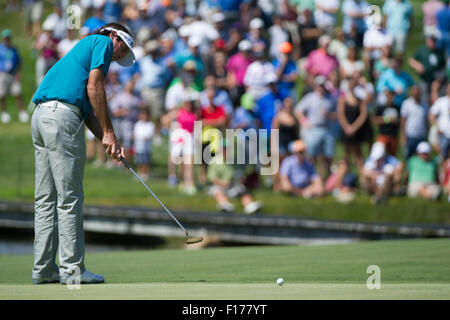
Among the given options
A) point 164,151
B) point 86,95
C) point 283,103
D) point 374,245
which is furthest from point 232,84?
point 86,95

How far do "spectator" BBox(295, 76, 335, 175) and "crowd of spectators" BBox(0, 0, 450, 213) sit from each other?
0.07ft

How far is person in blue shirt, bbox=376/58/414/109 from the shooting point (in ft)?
55.7

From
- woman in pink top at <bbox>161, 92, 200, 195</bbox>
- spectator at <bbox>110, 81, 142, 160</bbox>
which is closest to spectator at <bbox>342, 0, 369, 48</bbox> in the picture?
woman in pink top at <bbox>161, 92, 200, 195</bbox>

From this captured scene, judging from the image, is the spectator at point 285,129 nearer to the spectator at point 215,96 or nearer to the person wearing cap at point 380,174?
the spectator at point 215,96

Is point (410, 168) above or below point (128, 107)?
below

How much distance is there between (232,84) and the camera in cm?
1770

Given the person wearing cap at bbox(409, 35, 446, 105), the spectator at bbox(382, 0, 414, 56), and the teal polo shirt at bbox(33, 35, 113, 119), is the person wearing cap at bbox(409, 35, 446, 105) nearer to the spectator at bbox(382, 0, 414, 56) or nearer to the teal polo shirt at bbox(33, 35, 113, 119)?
the spectator at bbox(382, 0, 414, 56)

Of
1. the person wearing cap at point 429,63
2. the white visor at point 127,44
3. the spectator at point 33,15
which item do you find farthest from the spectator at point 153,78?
the white visor at point 127,44

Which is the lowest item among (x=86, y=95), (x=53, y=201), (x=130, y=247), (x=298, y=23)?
(x=130, y=247)

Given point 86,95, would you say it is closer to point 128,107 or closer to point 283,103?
point 283,103

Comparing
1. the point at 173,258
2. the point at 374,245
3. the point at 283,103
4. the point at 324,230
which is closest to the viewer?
the point at 173,258

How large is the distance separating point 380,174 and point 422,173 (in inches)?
30.1

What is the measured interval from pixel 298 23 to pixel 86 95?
1310 cm

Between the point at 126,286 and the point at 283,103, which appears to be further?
the point at 283,103
